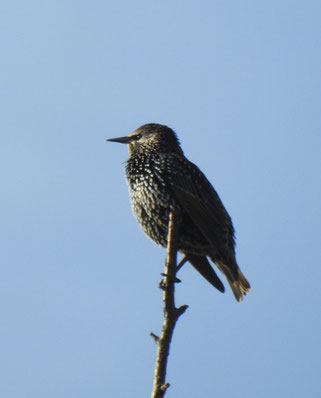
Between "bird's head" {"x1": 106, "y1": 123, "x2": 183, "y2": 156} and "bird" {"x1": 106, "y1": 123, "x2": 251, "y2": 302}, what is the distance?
1.12 feet

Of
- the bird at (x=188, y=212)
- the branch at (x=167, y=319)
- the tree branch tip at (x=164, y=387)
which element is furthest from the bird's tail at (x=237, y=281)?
the tree branch tip at (x=164, y=387)

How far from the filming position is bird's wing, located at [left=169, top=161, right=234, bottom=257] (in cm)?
736

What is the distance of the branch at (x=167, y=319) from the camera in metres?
3.59

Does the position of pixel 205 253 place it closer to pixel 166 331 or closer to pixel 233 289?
pixel 233 289

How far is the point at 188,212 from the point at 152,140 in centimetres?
159

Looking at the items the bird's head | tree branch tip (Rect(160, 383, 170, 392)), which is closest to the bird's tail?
the bird's head

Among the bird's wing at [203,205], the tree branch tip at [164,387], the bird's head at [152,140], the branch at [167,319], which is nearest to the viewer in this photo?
the tree branch tip at [164,387]

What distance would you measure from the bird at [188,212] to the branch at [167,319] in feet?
8.38

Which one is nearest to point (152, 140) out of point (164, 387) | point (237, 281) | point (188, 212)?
point (188, 212)

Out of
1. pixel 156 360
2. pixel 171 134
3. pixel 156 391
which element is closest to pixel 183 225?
pixel 171 134

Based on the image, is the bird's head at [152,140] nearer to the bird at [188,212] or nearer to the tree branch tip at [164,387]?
the bird at [188,212]

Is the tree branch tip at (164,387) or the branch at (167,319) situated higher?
the branch at (167,319)

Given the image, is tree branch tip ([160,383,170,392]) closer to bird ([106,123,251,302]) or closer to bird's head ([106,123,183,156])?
bird ([106,123,251,302])

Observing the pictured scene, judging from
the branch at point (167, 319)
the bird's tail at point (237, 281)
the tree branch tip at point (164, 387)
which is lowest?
the tree branch tip at point (164, 387)
